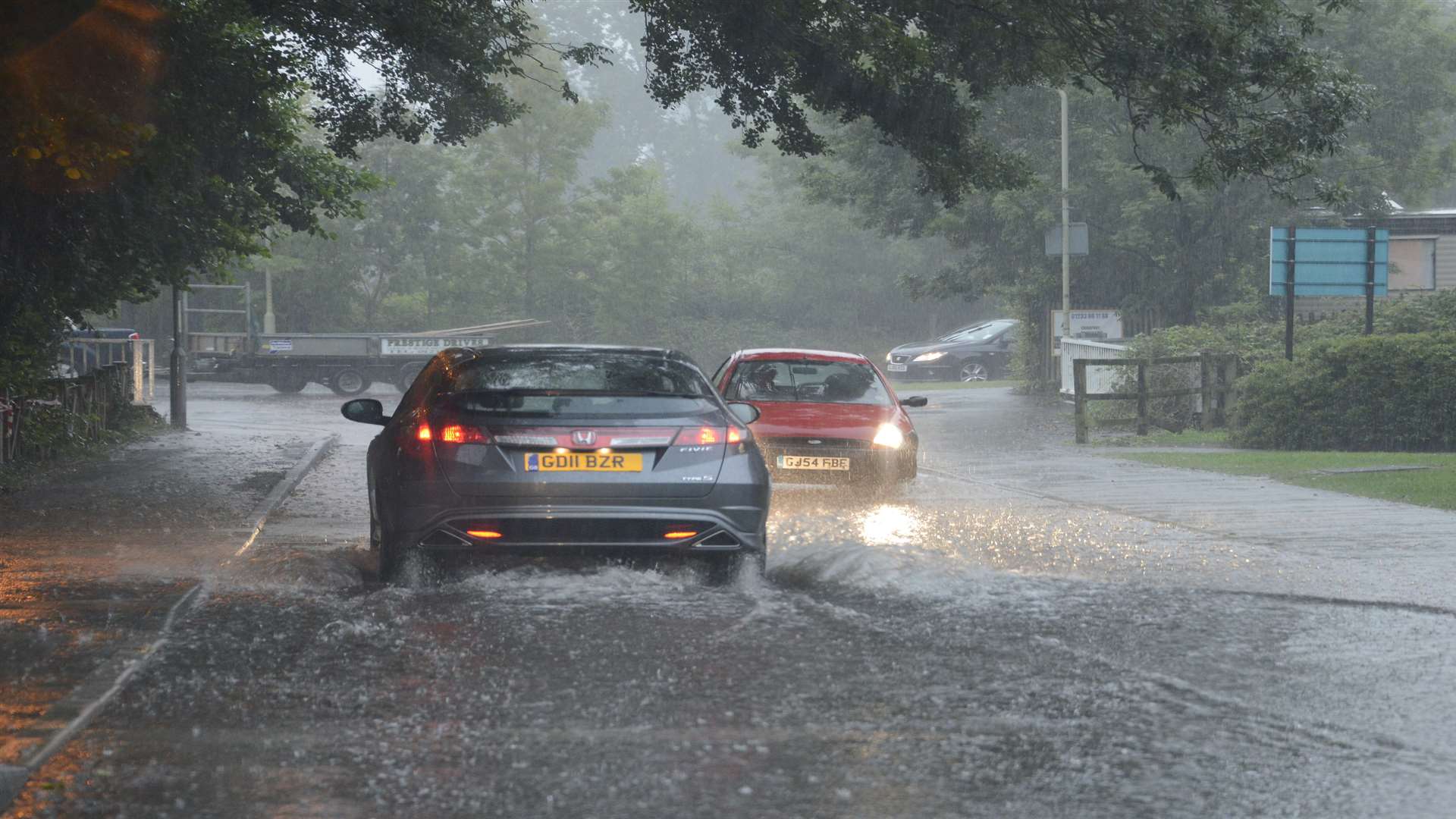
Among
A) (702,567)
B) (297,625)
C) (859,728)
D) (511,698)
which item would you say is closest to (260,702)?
(511,698)

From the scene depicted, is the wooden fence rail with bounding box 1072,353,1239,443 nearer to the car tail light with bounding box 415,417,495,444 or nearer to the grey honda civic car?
the grey honda civic car

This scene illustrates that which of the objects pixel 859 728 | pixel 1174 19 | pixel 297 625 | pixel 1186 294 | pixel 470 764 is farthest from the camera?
pixel 1186 294

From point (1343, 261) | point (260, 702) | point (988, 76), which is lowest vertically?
point (260, 702)

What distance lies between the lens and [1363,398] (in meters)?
20.0

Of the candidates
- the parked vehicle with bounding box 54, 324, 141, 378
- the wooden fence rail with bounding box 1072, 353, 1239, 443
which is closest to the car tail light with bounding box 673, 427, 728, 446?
the wooden fence rail with bounding box 1072, 353, 1239, 443

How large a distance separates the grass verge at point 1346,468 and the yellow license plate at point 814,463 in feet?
14.5

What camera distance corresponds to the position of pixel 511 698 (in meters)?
6.30

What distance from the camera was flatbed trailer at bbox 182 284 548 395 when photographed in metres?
40.5

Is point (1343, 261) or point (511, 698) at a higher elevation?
point (1343, 261)

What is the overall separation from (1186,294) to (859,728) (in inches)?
1269

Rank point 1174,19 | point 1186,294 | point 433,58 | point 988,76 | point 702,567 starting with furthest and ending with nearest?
point 1186,294 → point 433,58 → point 988,76 → point 1174,19 → point 702,567

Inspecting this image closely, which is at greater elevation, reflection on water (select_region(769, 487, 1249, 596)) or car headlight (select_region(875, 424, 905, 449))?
car headlight (select_region(875, 424, 905, 449))

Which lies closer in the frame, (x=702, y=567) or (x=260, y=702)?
(x=260, y=702)

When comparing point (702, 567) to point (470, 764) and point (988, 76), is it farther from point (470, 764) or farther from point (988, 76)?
point (988, 76)
